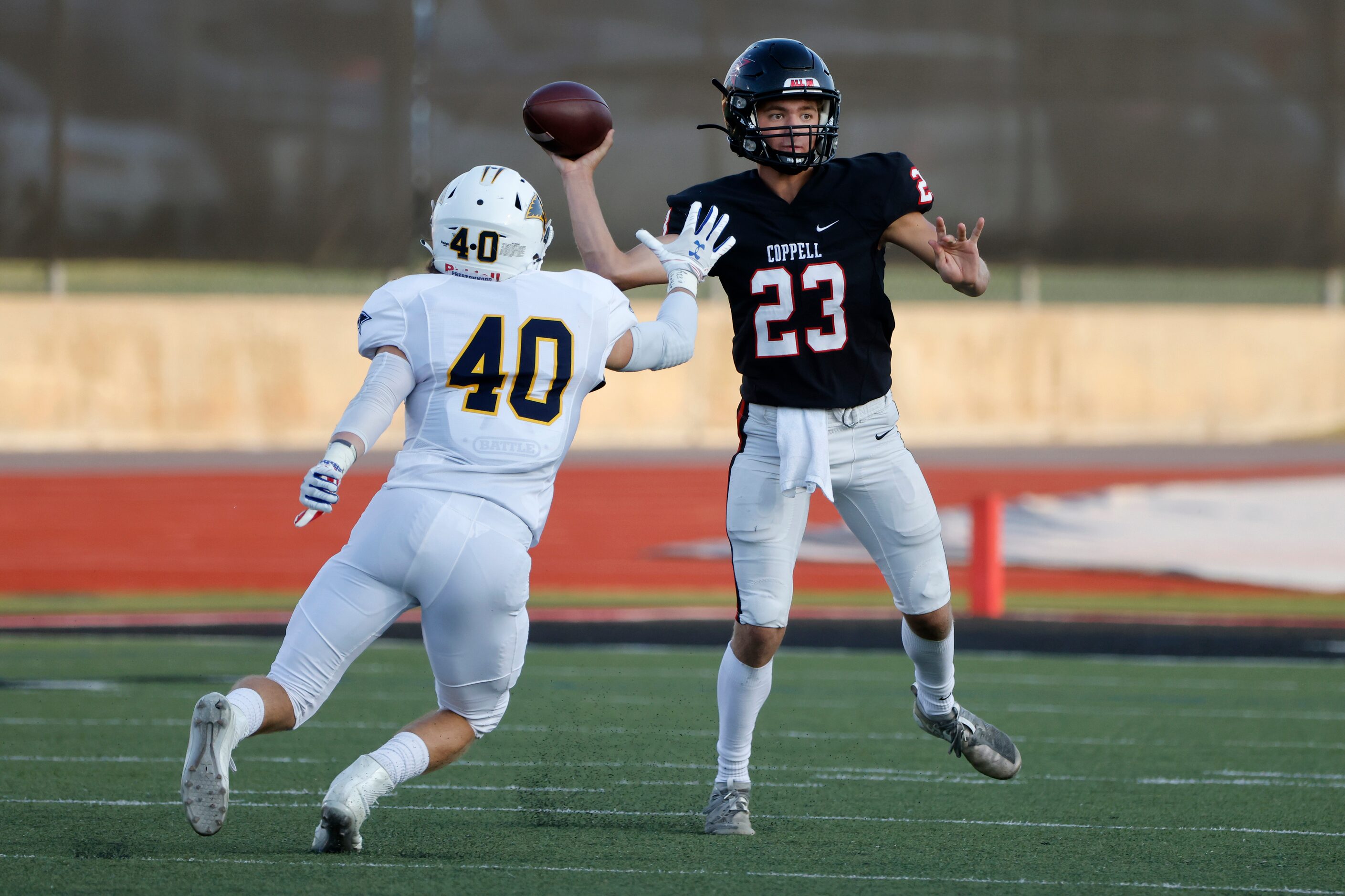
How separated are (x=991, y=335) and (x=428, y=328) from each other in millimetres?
11049

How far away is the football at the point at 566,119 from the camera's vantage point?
15.8 ft

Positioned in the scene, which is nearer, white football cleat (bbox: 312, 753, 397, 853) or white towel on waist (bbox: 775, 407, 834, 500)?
white football cleat (bbox: 312, 753, 397, 853)

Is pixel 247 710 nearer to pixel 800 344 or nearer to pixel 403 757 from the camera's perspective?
pixel 403 757

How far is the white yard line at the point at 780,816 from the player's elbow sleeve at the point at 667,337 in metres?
1.28

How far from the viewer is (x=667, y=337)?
433cm

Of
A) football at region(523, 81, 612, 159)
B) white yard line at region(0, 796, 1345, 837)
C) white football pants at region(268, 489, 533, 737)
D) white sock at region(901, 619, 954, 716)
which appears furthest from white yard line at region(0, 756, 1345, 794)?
football at region(523, 81, 612, 159)

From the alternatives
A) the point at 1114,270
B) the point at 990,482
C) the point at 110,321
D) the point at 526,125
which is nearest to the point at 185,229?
the point at 110,321

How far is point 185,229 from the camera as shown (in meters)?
13.6

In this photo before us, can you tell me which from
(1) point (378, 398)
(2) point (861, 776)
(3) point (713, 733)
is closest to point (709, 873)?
(1) point (378, 398)

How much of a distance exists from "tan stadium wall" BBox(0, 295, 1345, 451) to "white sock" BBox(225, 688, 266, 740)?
32.7 feet

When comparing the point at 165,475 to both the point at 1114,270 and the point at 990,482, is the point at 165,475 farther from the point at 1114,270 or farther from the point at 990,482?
the point at 1114,270

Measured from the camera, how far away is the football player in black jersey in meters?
4.61

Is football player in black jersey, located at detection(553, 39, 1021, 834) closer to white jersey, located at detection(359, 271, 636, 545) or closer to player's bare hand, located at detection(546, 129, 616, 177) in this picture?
player's bare hand, located at detection(546, 129, 616, 177)

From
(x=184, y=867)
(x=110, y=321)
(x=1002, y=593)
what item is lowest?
(x=1002, y=593)
